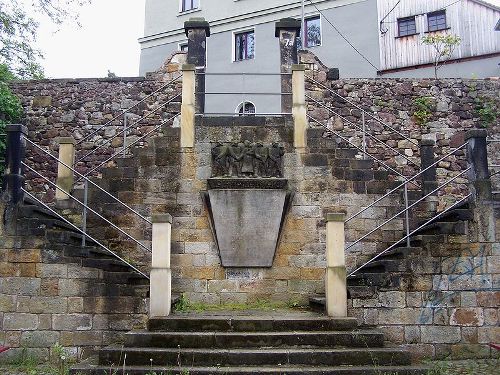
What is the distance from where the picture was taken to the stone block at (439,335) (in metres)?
8.77

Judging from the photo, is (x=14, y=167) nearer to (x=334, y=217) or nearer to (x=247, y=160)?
(x=247, y=160)

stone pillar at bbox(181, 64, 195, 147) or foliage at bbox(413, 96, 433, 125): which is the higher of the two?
foliage at bbox(413, 96, 433, 125)

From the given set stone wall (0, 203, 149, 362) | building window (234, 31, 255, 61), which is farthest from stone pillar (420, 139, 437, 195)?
building window (234, 31, 255, 61)

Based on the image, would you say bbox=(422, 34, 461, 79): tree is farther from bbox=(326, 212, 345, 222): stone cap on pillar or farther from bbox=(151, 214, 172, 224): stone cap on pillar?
bbox=(151, 214, 172, 224): stone cap on pillar

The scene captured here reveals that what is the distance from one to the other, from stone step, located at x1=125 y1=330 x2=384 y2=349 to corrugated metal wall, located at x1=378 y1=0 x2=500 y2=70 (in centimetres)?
1575

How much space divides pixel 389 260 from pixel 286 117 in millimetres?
3246

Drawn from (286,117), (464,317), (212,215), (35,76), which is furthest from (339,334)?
(35,76)

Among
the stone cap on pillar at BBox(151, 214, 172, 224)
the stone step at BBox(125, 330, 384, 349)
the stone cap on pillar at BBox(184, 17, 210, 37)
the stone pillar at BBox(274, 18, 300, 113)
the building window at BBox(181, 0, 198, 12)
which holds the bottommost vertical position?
the stone step at BBox(125, 330, 384, 349)

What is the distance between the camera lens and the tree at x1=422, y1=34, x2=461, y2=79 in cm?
1930

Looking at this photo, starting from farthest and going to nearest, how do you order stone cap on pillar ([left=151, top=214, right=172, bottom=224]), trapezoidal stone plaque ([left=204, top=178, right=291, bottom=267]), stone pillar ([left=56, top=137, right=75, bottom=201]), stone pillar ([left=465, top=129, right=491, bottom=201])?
stone pillar ([left=56, top=137, right=75, bottom=201]), trapezoidal stone plaque ([left=204, top=178, right=291, bottom=267]), stone pillar ([left=465, top=129, right=491, bottom=201]), stone cap on pillar ([left=151, top=214, right=172, bottom=224])

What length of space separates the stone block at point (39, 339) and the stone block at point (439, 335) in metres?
5.58

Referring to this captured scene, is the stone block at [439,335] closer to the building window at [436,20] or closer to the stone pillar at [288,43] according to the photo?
the stone pillar at [288,43]

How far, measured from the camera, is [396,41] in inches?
849

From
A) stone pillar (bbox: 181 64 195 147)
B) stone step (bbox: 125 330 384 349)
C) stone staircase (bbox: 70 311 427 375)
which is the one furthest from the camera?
stone pillar (bbox: 181 64 195 147)
